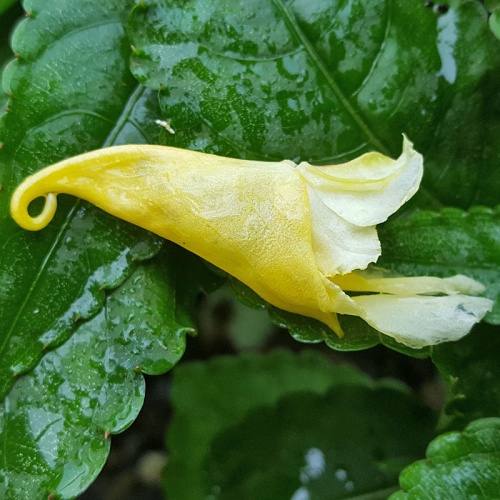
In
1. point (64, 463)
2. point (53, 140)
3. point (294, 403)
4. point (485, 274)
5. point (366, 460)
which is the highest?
point (53, 140)

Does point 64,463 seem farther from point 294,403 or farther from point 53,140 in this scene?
point 294,403

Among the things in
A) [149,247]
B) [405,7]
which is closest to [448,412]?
[149,247]

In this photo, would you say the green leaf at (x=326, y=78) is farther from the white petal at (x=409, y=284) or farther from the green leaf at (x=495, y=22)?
the white petal at (x=409, y=284)

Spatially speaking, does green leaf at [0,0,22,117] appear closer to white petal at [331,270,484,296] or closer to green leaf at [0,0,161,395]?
green leaf at [0,0,161,395]

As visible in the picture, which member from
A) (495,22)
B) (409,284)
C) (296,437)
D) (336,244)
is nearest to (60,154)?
(336,244)

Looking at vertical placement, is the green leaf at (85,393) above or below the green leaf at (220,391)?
above

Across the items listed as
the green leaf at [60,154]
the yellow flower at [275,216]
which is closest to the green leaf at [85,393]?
the green leaf at [60,154]
